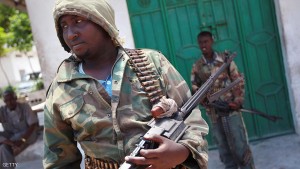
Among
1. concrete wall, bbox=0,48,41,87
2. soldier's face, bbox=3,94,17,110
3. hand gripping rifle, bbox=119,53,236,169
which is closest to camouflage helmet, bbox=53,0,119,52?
hand gripping rifle, bbox=119,53,236,169

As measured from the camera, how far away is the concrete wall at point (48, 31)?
16.7 feet

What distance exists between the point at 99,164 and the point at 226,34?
4113mm

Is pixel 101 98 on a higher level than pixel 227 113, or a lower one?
higher

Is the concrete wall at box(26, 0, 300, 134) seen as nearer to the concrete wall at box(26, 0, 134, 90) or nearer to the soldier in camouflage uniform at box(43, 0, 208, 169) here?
the concrete wall at box(26, 0, 134, 90)

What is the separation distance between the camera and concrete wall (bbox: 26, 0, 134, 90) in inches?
200

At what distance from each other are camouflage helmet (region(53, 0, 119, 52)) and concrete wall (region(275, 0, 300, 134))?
12.8 feet

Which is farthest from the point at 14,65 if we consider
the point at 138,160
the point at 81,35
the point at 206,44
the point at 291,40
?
the point at 138,160

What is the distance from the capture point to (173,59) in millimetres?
5508

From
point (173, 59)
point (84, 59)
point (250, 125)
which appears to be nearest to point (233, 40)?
point (173, 59)

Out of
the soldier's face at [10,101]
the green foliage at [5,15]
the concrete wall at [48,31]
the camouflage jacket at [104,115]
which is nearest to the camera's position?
the camouflage jacket at [104,115]

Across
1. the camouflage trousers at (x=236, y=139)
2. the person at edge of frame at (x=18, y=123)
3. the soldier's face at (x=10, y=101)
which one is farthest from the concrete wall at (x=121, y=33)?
the camouflage trousers at (x=236, y=139)

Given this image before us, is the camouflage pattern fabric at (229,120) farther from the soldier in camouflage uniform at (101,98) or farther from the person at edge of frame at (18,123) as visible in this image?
the person at edge of frame at (18,123)

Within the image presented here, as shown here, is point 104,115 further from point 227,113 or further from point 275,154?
point 275,154

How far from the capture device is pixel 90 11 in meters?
1.67
